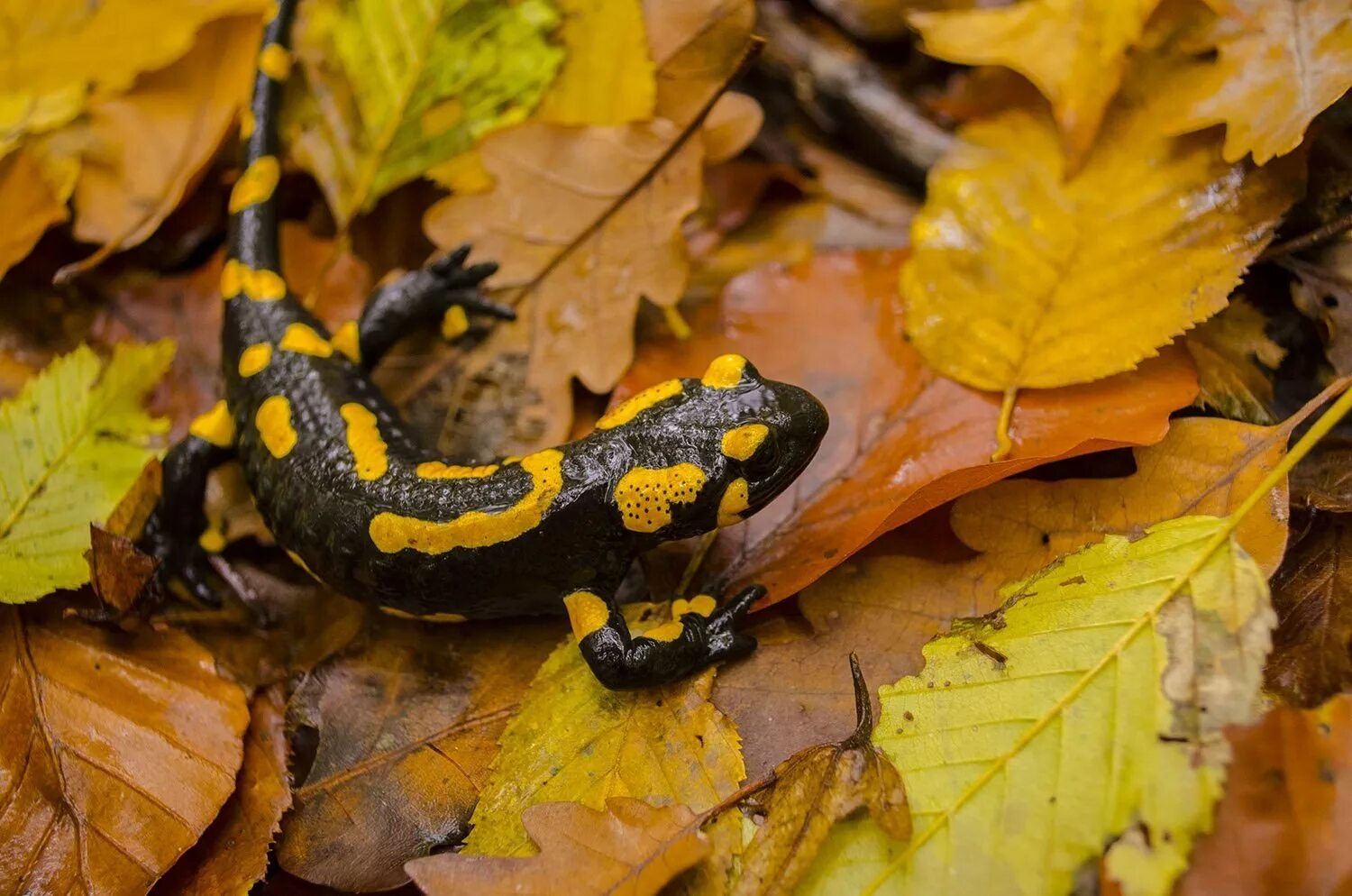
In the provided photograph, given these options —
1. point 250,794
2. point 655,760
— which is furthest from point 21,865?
point 655,760

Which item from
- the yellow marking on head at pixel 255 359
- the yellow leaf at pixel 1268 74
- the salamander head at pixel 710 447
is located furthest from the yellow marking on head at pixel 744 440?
the yellow marking on head at pixel 255 359

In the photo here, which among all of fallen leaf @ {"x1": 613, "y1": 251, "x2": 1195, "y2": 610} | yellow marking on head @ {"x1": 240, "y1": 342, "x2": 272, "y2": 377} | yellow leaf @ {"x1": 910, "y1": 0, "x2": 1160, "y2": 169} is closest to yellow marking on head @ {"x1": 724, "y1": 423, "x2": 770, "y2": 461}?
fallen leaf @ {"x1": 613, "y1": 251, "x2": 1195, "y2": 610}

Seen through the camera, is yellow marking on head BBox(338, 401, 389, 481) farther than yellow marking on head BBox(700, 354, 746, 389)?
Yes

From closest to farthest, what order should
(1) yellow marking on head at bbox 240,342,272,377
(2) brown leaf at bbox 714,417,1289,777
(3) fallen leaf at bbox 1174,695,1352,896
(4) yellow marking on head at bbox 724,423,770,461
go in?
(3) fallen leaf at bbox 1174,695,1352,896 → (2) brown leaf at bbox 714,417,1289,777 → (4) yellow marking on head at bbox 724,423,770,461 → (1) yellow marking on head at bbox 240,342,272,377

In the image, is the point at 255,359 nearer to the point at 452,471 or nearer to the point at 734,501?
the point at 452,471

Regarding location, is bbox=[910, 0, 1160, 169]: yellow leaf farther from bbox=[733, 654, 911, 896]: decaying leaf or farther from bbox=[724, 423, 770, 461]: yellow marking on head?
bbox=[733, 654, 911, 896]: decaying leaf

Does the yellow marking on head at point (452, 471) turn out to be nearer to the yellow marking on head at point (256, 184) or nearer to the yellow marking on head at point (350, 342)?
the yellow marking on head at point (350, 342)

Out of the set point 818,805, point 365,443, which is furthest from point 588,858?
point 365,443
